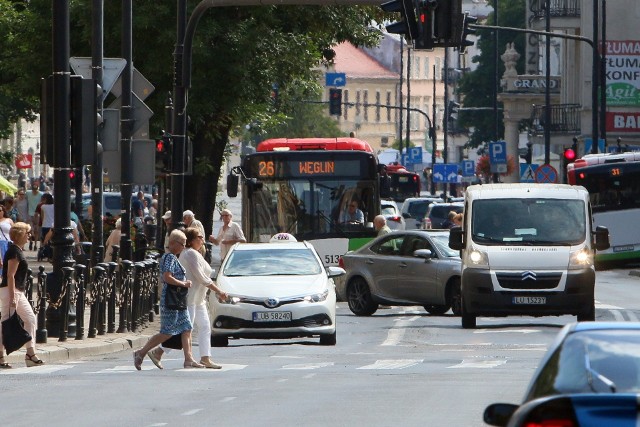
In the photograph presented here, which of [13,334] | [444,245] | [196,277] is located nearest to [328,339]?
[196,277]

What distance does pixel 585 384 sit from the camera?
7.25m

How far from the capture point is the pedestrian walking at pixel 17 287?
19516 mm

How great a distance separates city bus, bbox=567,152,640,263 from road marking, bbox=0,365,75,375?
28.6 meters

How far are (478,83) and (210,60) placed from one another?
78.3 metres

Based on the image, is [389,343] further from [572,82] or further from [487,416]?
[572,82]

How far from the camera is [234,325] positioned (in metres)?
23.1

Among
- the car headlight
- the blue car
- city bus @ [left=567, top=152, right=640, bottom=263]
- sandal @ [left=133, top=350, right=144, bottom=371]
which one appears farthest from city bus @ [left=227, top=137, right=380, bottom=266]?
the blue car

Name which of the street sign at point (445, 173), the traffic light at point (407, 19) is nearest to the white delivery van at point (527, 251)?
the traffic light at point (407, 19)

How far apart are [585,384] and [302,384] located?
9.66 metres

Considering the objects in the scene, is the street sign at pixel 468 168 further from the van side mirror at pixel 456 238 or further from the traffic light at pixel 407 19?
the traffic light at pixel 407 19

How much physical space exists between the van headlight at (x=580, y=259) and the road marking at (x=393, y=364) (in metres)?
5.87

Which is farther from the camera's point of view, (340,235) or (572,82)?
(572,82)

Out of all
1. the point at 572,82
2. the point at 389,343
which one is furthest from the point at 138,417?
the point at 572,82

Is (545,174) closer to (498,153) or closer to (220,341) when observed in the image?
(498,153)
